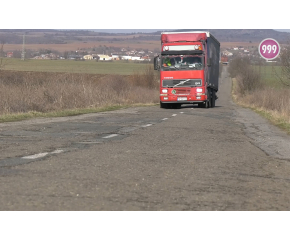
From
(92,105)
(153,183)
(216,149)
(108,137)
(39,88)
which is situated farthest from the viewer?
(92,105)

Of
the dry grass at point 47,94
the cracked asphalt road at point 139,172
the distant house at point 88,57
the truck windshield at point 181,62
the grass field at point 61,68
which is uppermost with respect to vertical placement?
the distant house at point 88,57

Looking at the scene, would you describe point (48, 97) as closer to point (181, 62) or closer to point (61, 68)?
point (181, 62)

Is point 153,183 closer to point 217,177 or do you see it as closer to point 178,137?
point 217,177

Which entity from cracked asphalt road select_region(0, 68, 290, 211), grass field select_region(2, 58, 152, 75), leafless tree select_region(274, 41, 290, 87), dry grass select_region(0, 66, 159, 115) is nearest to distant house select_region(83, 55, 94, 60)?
grass field select_region(2, 58, 152, 75)

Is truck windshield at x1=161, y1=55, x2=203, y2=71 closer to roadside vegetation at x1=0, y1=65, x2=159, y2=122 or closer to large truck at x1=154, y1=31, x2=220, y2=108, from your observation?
large truck at x1=154, y1=31, x2=220, y2=108

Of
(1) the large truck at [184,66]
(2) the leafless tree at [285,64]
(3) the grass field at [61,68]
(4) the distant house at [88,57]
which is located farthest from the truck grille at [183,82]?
(4) the distant house at [88,57]

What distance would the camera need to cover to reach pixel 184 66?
107ft

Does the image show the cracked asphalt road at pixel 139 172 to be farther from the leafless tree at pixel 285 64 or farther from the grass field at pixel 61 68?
the grass field at pixel 61 68

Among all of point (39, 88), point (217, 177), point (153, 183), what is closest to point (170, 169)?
point (217, 177)

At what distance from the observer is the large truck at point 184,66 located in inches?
1256

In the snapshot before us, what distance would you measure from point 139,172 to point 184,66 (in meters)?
25.0

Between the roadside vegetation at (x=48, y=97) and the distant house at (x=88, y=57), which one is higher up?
the distant house at (x=88, y=57)

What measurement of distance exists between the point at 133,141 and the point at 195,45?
20.4m

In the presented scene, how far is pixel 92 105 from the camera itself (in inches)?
1227
